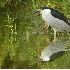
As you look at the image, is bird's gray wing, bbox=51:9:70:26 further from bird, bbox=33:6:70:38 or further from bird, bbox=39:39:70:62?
bird, bbox=39:39:70:62

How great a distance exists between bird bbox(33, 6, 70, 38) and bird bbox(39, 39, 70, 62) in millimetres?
111

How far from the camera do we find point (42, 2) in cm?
239

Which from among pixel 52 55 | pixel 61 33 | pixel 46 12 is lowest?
pixel 52 55

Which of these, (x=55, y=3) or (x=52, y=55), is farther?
(x=55, y=3)

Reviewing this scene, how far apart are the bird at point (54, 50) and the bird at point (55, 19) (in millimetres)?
111

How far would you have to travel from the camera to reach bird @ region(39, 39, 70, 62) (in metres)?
2.14

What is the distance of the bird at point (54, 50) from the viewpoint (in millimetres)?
2140

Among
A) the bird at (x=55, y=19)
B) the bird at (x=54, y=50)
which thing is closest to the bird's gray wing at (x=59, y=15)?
the bird at (x=55, y=19)

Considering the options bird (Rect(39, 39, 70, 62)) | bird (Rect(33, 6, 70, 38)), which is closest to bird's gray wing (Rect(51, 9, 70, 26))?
bird (Rect(33, 6, 70, 38))

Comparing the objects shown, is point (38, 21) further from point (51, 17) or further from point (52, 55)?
point (52, 55)

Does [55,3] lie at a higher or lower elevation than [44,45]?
higher

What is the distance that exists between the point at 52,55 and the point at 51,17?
0.37 m

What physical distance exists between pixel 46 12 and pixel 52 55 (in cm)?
41

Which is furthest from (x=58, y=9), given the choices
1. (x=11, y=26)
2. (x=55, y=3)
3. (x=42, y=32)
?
(x=11, y=26)
